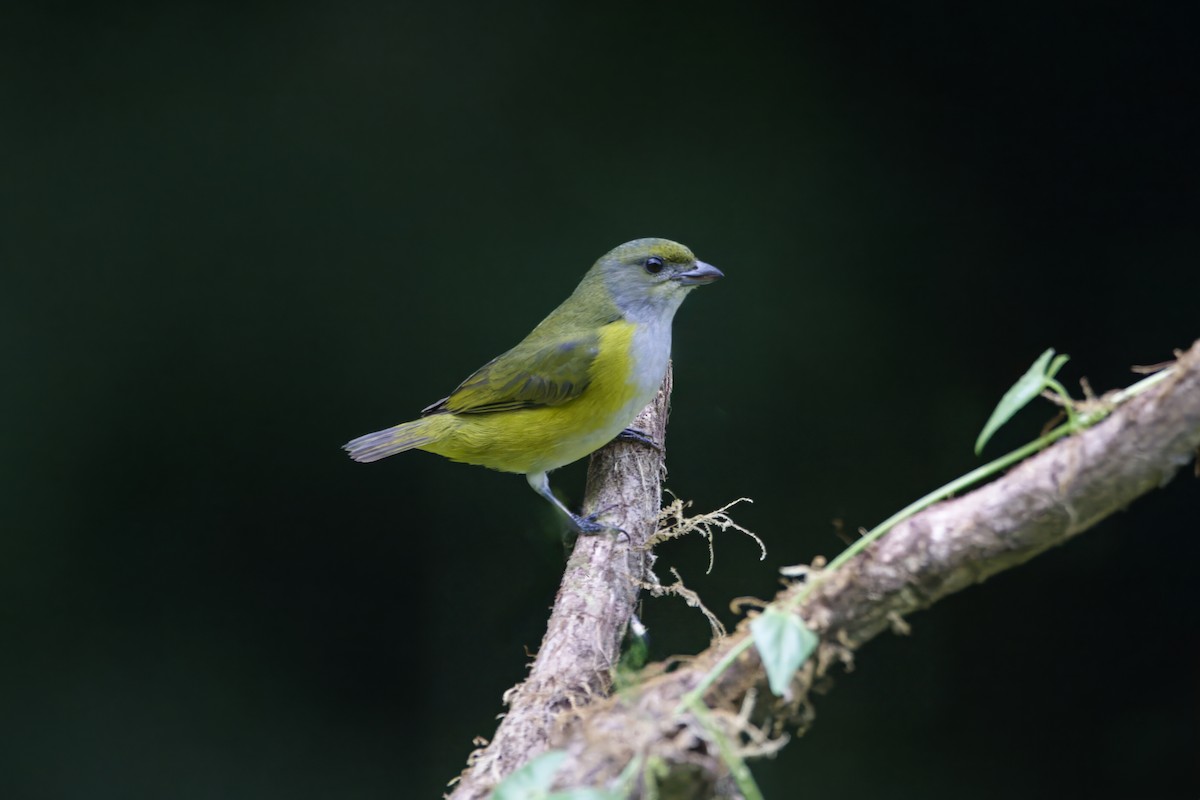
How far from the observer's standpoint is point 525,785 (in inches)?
43.3

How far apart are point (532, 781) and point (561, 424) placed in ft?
4.42

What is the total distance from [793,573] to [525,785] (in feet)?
1.16

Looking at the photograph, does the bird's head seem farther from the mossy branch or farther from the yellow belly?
the mossy branch

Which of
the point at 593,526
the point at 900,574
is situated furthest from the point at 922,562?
the point at 593,526

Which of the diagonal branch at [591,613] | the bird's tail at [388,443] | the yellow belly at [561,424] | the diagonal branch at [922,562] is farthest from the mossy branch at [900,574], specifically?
the bird's tail at [388,443]

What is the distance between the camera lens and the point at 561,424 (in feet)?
7.91

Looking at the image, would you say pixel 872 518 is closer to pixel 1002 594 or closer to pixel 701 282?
pixel 1002 594

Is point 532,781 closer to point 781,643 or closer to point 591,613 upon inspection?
point 781,643

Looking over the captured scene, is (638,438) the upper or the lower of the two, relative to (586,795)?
upper

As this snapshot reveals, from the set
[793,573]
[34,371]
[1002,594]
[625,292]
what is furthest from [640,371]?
[34,371]

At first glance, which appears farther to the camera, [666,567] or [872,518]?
[872,518]

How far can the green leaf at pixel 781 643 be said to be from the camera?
1.03 metres

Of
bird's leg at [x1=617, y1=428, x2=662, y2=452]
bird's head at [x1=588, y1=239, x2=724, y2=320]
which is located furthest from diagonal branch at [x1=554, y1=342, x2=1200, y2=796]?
bird's head at [x1=588, y1=239, x2=724, y2=320]

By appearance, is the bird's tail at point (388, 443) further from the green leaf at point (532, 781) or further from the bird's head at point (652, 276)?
the green leaf at point (532, 781)
